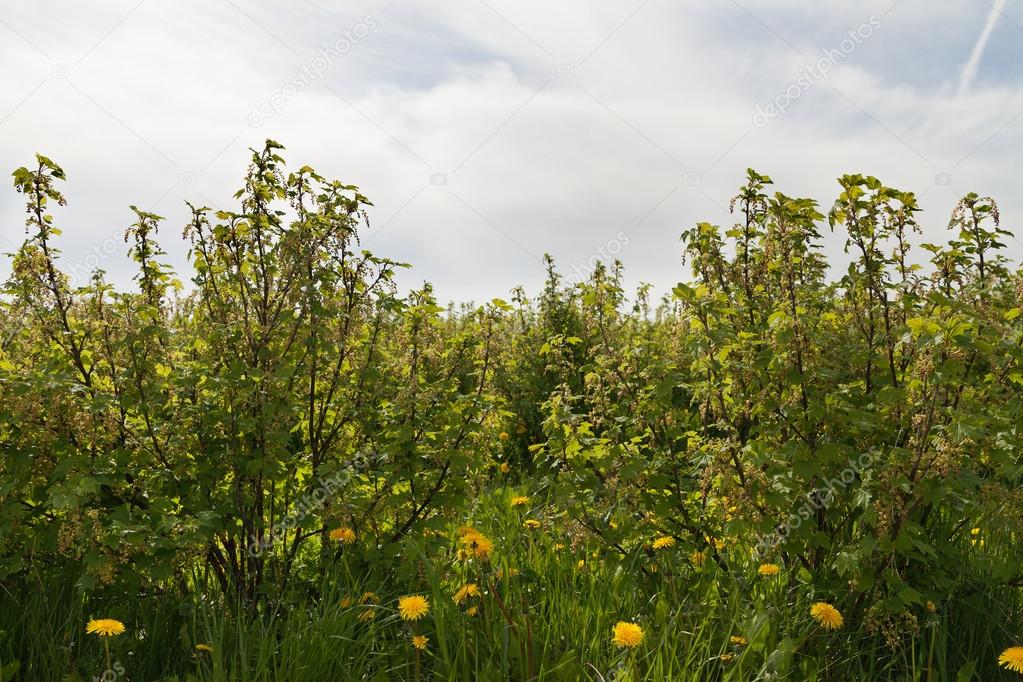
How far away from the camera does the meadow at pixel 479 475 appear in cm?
305

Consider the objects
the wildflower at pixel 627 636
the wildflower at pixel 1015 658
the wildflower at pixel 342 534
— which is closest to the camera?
the wildflower at pixel 627 636

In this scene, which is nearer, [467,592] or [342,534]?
[467,592]

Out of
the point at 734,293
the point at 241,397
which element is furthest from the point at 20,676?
the point at 734,293

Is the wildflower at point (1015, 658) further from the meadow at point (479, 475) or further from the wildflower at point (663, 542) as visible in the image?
the wildflower at point (663, 542)

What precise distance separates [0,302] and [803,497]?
4035 millimetres

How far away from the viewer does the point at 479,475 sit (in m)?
3.99

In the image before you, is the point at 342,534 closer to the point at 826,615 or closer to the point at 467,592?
the point at 467,592

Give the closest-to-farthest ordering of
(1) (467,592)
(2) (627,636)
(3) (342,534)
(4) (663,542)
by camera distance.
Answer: (2) (627,636)
(1) (467,592)
(3) (342,534)
(4) (663,542)

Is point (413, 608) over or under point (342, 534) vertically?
under

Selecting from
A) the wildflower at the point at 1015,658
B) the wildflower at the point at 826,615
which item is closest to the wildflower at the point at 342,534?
the wildflower at the point at 826,615

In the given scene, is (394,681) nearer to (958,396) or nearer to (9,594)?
(9,594)

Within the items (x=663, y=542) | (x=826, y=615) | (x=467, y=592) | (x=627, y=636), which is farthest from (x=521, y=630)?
(x=826, y=615)

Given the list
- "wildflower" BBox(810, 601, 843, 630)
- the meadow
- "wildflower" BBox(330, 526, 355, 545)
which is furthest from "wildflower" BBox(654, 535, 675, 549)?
"wildflower" BBox(330, 526, 355, 545)

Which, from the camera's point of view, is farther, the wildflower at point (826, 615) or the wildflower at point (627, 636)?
the wildflower at point (826, 615)
